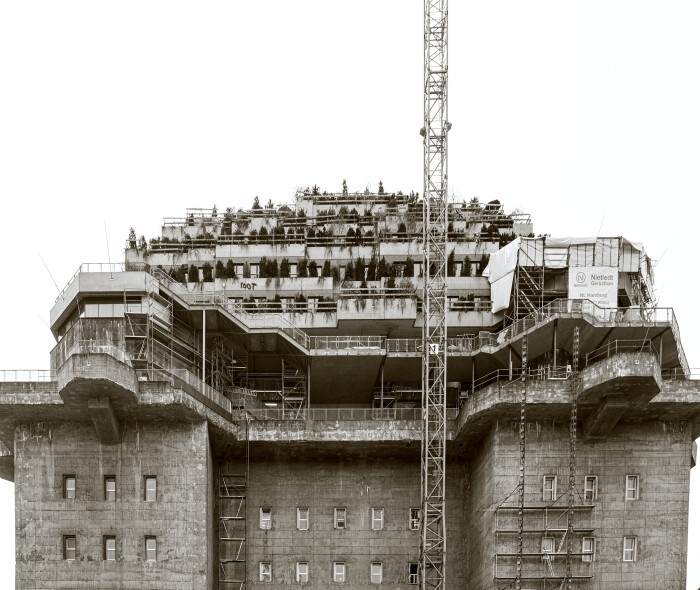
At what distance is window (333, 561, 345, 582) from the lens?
4289 inches

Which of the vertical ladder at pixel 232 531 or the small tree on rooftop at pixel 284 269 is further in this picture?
the small tree on rooftop at pixel 284 269

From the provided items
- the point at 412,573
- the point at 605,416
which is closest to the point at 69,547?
the point at 412,573

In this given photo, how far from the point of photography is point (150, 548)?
102062mm

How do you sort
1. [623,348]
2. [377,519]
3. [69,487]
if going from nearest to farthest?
[69,487] < [623,348] < [377,519]

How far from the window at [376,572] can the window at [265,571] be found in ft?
21.8

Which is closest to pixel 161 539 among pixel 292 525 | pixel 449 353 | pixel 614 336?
pixel 292 525

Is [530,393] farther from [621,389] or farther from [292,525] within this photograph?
[292,525]

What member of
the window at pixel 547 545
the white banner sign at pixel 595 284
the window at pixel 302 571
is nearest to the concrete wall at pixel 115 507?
the window at pixel 302 571

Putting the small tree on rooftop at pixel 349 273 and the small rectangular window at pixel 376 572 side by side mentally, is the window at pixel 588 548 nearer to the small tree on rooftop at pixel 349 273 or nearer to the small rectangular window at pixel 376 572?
the small rectangular window at pixel 376 572

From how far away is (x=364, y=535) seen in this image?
360 ft

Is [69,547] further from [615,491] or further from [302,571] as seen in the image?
[615,491]

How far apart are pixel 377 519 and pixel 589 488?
14.9 metres

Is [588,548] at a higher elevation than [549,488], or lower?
lower

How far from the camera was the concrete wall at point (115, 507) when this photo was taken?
10162 cm
